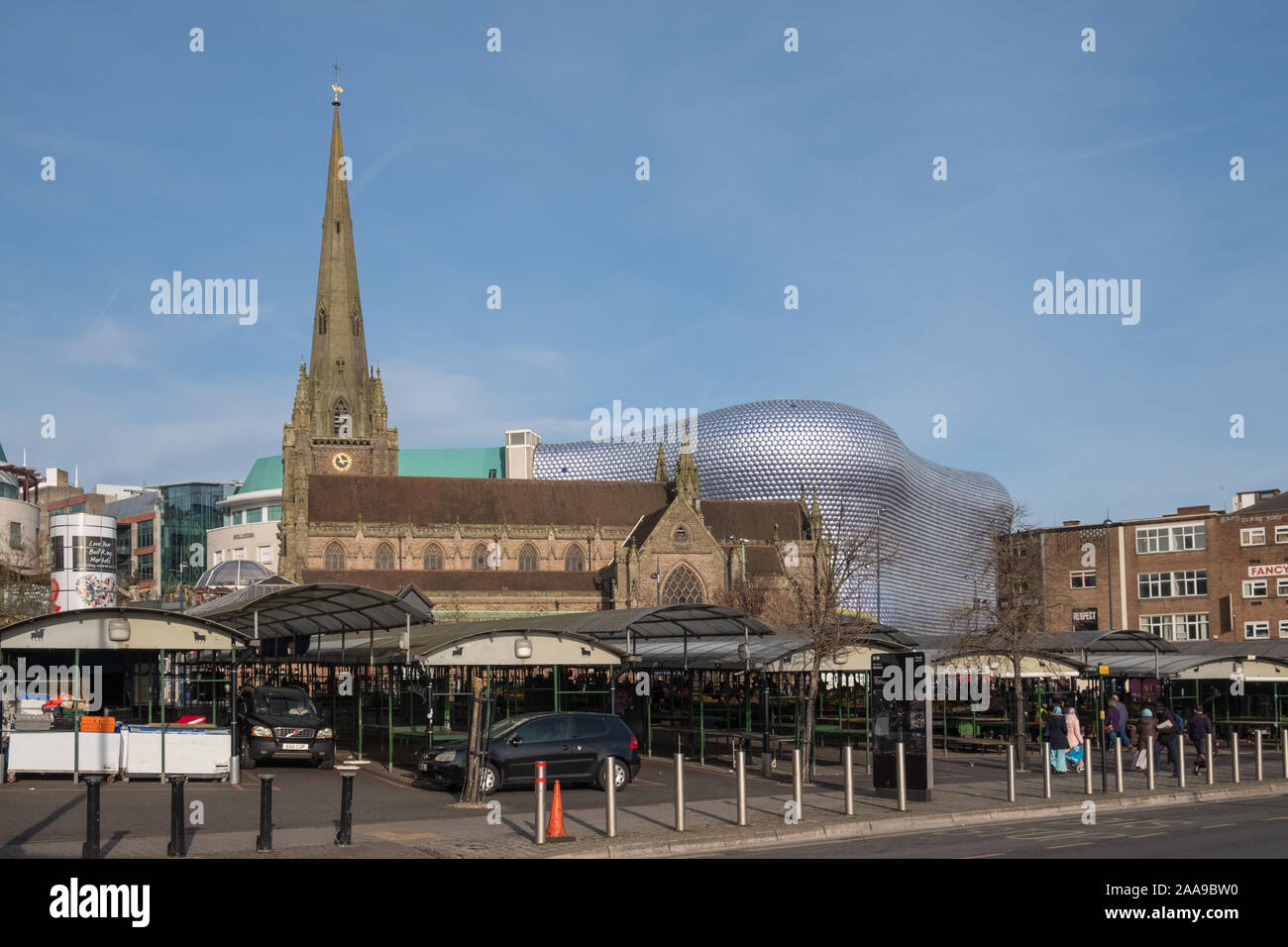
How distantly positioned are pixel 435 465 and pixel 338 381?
6434 cm

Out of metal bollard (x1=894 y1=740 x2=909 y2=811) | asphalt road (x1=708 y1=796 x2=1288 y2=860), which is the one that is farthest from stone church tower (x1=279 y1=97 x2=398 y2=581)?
asphalt road (x1=708 y1=796 x2=1288 y2=860)

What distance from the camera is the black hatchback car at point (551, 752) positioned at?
74.2 feet

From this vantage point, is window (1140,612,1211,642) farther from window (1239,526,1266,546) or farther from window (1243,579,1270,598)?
window (1239,526,1266,546)

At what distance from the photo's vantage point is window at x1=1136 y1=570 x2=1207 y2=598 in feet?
243

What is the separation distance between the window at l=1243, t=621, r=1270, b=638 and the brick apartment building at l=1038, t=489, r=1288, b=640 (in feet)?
0.18

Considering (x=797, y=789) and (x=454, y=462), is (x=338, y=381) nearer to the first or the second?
(x=454, y=462)

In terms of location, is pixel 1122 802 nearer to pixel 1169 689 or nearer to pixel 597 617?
pixel 597 617

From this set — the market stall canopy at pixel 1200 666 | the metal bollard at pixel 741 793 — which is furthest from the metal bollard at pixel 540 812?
the market stall canopy at pixel 1200 666

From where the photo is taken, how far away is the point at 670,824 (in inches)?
720
